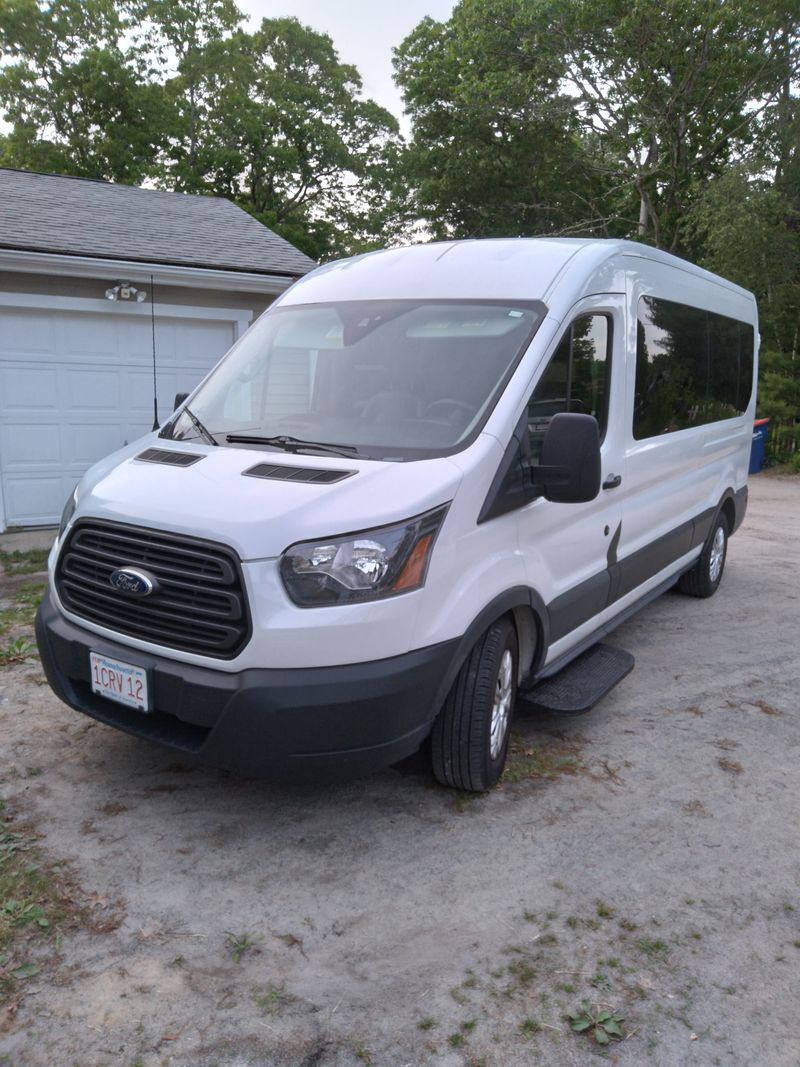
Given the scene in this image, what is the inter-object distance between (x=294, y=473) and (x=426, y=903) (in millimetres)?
1597

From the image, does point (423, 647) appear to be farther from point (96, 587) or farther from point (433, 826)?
point (96, 587)

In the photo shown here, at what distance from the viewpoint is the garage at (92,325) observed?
338 inches

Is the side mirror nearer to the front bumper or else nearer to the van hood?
the van hood

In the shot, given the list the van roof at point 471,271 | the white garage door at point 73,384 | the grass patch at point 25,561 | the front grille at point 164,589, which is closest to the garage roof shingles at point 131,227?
the white garage door at point 73,384

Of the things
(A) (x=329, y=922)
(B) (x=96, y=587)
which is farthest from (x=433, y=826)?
(B) (x=96, y=587)

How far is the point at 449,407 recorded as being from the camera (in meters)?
3.47

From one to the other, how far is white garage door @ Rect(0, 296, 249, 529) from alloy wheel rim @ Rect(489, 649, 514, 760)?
6.85 meters

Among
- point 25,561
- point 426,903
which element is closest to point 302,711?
point 426,903

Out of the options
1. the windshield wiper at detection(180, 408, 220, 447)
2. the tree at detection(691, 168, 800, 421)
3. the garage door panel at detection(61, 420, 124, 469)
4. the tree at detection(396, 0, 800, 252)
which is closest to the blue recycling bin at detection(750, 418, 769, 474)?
the tree at detection(691, 168, 800, 421)

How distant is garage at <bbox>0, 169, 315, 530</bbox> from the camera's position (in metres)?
8.59

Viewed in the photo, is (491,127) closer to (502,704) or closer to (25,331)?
(25,331)

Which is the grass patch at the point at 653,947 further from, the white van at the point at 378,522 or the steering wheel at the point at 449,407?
the steering wheel at the point at 449,407

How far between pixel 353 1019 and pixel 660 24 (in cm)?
2037

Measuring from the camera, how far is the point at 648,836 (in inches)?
130
